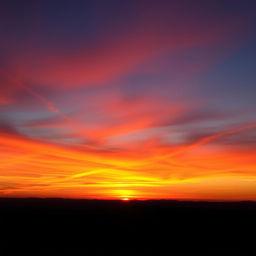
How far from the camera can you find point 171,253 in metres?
23.1

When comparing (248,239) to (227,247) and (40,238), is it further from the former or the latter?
(40,238)

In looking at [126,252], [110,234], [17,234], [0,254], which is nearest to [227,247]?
[126,252]

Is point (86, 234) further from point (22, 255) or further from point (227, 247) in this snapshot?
point (227, 247)

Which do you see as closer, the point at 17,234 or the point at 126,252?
the point at 126,252

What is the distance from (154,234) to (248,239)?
9581 millimetres

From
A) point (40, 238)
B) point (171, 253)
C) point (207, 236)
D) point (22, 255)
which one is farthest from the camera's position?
point (207, 236)

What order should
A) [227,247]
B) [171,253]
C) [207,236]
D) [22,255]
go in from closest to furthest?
1. [22,255]
2. [171,253]
3. [227,247]
4. [207,236]

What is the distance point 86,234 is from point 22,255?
1146cm

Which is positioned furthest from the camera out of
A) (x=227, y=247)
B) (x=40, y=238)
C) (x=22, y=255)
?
(x=40, y=238)

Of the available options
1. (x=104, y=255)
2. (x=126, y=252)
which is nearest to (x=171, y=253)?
(x=126, y=252)

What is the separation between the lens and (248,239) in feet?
98.0

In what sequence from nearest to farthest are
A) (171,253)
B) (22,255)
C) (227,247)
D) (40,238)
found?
(22,255) → (171,253) → (227,247) → (40,238)

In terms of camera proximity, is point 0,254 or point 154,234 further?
point 154,234

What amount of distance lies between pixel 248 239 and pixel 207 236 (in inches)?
159
